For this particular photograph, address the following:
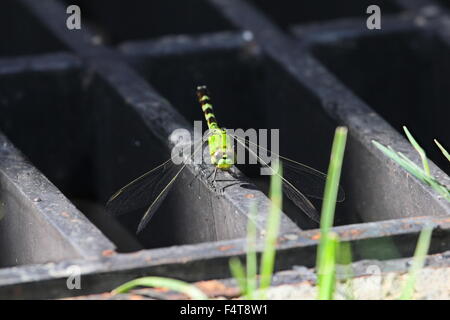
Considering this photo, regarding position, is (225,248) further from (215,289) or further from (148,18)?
(148,18)

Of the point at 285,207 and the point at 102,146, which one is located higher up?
the point at 102,146

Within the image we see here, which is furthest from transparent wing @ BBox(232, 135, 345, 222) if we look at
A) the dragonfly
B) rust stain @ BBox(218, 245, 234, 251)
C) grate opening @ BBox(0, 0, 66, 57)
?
grate opening @ BBox(0, 0, 66, 57)

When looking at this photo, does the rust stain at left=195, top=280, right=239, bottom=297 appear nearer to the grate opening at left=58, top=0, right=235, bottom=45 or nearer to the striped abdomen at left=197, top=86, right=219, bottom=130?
the striped abdomen at left=197, top=86, right=219, bottom=130

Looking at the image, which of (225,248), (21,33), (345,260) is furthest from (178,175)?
(21,33)

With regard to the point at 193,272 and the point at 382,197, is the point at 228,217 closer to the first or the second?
the point at 193,272
